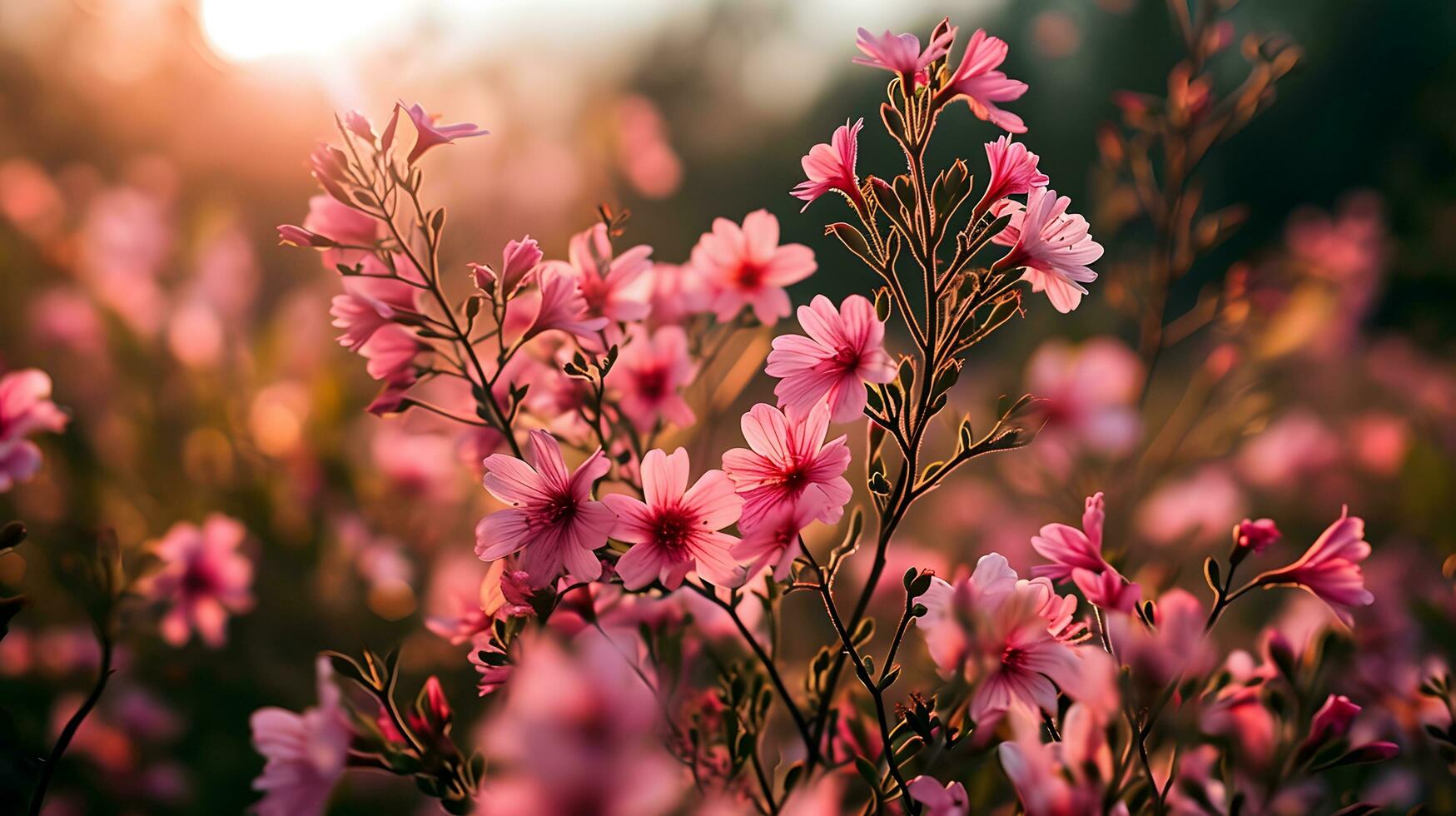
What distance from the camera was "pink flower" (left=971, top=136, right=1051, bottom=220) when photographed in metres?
0.38

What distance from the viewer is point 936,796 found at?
0.35m

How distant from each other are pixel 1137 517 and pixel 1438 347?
68.8 inches

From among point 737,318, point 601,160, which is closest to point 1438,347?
point 601,160

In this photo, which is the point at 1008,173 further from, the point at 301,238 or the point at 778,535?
the point at 301,238

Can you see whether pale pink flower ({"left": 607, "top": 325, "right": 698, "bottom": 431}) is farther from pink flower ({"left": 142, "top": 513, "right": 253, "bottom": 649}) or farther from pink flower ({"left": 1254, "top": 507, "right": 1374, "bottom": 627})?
pink flower ({"left": 142, "top": 513, "right": 253, "bottom": 649})

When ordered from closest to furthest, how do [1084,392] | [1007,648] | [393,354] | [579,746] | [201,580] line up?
[579,746], [1007,648], [393,354], [201,580], [1084,392]

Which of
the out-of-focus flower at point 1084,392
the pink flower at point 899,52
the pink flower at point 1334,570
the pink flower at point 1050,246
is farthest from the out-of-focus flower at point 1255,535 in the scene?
the out-of-focus flower at point 1084,392

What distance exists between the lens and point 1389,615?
3.75 ft

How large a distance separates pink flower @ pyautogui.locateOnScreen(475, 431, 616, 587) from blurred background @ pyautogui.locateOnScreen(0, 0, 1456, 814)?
177 mm

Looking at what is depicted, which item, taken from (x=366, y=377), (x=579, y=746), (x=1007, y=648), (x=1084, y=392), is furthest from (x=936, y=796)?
(x=366, y=377)

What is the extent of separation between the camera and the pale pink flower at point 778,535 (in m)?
0.36

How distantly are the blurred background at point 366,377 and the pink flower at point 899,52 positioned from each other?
9 cm

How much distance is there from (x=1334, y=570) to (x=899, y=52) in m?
0.30

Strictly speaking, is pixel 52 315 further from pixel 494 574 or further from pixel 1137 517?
pixel 1137 517
